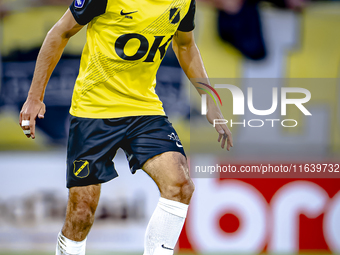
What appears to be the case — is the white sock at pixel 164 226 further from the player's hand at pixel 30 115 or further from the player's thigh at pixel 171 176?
the player's hand at pixel 30 115

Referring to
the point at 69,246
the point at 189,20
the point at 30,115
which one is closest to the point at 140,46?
the point at 189,20

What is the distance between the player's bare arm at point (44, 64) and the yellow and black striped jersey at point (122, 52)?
0.06 metres

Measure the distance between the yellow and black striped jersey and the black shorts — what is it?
0.04m

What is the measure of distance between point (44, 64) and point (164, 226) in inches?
33.0

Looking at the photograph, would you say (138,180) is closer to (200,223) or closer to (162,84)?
(200,223)

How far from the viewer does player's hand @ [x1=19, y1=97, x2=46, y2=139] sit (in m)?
1.66

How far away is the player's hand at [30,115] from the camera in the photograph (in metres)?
1.66

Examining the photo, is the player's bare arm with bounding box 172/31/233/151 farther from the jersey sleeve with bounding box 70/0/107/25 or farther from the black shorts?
the jersey sleeve with bounding box 70/0/107/25

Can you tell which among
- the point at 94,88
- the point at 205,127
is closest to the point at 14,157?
the point at 205,127

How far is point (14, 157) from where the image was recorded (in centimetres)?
327

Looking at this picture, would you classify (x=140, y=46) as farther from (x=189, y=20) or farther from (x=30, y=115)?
(x=30, y=115)

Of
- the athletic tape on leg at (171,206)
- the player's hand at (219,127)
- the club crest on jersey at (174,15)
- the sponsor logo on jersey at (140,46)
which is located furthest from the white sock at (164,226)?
the club crest on jersey at (174,15)

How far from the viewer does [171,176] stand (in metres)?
1.53

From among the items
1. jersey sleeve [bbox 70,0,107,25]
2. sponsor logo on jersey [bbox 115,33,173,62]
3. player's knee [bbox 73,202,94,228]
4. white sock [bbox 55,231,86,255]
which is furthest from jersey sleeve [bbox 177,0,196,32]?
white sock [bbox 55,231,86,255]
